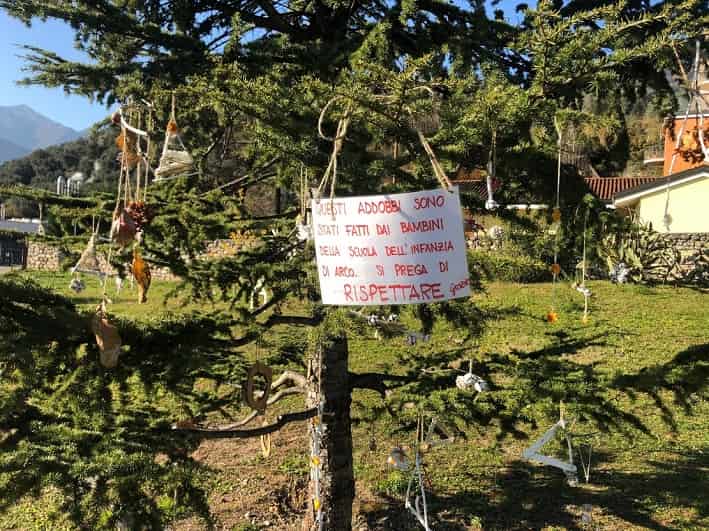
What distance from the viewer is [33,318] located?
2242mm

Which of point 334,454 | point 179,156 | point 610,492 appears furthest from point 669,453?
point 179,156

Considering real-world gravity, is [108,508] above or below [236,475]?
above

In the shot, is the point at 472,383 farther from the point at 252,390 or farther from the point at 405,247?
the point at 405,247

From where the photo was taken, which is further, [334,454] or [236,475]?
[236,475]

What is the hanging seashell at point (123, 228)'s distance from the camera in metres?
2.22

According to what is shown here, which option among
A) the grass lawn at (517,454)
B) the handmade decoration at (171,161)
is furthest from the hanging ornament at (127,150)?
the grass lawn at (517,454)

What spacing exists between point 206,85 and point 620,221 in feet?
6.66

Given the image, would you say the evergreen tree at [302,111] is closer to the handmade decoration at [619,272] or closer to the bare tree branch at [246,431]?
the bare tree branch at [246,431]

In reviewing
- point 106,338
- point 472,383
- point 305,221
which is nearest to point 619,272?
point 472,383

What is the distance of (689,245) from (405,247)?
42.6 feet

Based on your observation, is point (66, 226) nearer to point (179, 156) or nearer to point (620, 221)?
point (179, 156)

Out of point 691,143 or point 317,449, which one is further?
point 317,449

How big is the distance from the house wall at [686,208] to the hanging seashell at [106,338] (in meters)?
9.83

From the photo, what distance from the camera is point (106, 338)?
7.20ft
